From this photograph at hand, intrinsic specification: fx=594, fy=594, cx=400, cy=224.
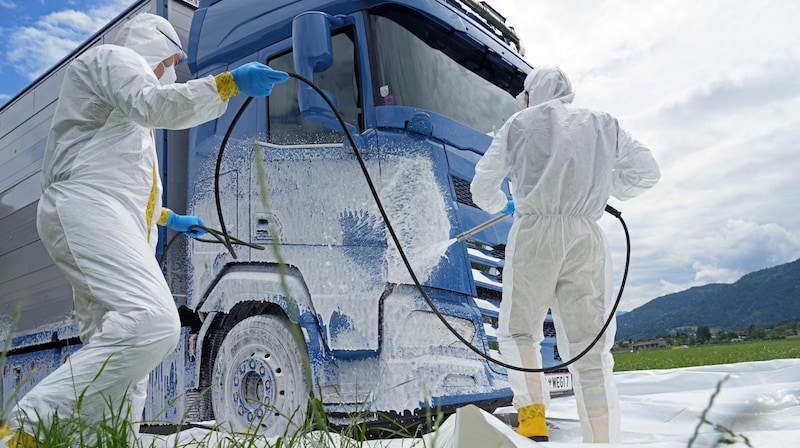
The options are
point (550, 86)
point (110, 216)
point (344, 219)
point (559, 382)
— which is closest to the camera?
point (110, 216)

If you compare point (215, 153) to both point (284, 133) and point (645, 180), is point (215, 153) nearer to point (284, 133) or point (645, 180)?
point (284, 133)

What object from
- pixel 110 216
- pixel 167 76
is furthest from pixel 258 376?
pixel 167 76

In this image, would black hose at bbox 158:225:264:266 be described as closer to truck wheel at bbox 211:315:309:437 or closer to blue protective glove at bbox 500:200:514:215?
truck wheel at bbox 211:315:309:437

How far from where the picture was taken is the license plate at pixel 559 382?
3229 mm

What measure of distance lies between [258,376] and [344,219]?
920 millimetres

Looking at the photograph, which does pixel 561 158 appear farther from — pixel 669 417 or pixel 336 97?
pixel 669 417

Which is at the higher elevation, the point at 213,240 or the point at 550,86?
the point at 550,86

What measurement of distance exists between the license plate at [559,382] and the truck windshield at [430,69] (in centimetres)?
140

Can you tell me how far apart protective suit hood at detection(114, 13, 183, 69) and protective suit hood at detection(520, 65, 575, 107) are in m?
1.62

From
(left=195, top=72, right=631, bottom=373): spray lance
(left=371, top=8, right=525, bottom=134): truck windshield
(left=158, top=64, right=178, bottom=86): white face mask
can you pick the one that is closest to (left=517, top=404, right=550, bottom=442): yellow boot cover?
(left=195, top=72, right=631, bottom=373): spray lance

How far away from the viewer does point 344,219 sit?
2.92m

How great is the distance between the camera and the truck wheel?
2.88 meters

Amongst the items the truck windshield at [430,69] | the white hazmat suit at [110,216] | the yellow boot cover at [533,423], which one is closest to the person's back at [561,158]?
the truck windshield at [430,69]

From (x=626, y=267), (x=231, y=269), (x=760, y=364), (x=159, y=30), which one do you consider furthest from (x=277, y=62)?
(x=760, y=364)
